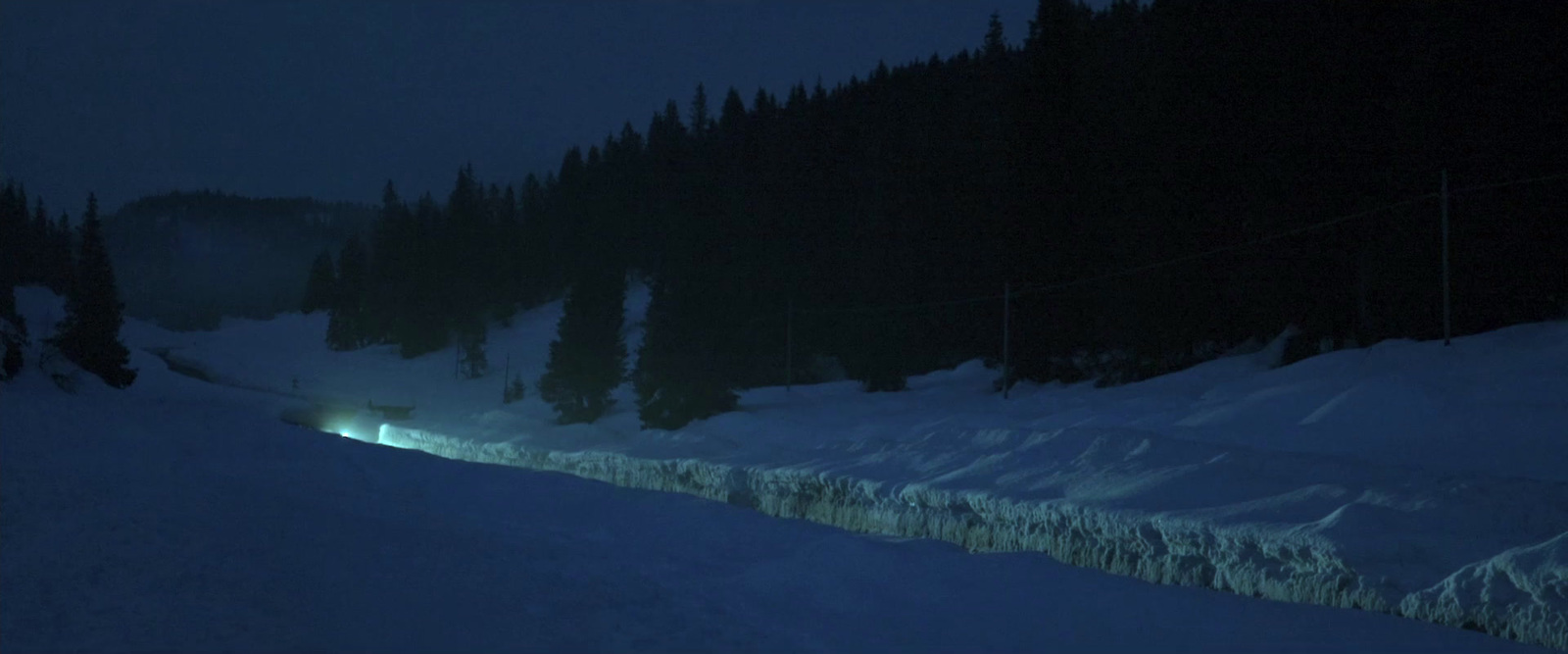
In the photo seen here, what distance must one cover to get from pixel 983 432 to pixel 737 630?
9807 mm

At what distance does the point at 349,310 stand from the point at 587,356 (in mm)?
58991

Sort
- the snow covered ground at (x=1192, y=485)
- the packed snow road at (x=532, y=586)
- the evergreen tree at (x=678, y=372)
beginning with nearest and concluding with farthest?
1. the packed snow road at (x=532, y=586)
2. the snow covered ground at (x=1192, y=485)
3. the evergreen tree at (x=678, y=372)

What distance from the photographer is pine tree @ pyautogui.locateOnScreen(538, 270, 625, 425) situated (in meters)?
38.0

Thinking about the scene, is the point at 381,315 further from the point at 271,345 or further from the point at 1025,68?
the point at 1025,68

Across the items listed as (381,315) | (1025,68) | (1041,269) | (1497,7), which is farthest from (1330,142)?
(381,315)

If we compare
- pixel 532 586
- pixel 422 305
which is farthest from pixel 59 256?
pixel 532 586

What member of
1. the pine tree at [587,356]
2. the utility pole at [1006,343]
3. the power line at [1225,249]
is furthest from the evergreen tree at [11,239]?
the power line at [1225,249]

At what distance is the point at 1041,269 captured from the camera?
100 ft

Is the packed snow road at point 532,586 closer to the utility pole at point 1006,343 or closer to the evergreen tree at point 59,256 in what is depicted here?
the utility pole at point 1006,343

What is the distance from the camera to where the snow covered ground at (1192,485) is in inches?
284

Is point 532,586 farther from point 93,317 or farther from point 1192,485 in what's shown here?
point 93,317

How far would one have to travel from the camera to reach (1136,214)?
2762 cm

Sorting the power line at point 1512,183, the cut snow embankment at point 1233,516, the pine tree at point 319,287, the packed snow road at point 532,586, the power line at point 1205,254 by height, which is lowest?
the packed snow road at point 532,586

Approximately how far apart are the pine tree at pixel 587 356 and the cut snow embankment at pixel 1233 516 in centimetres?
2234
